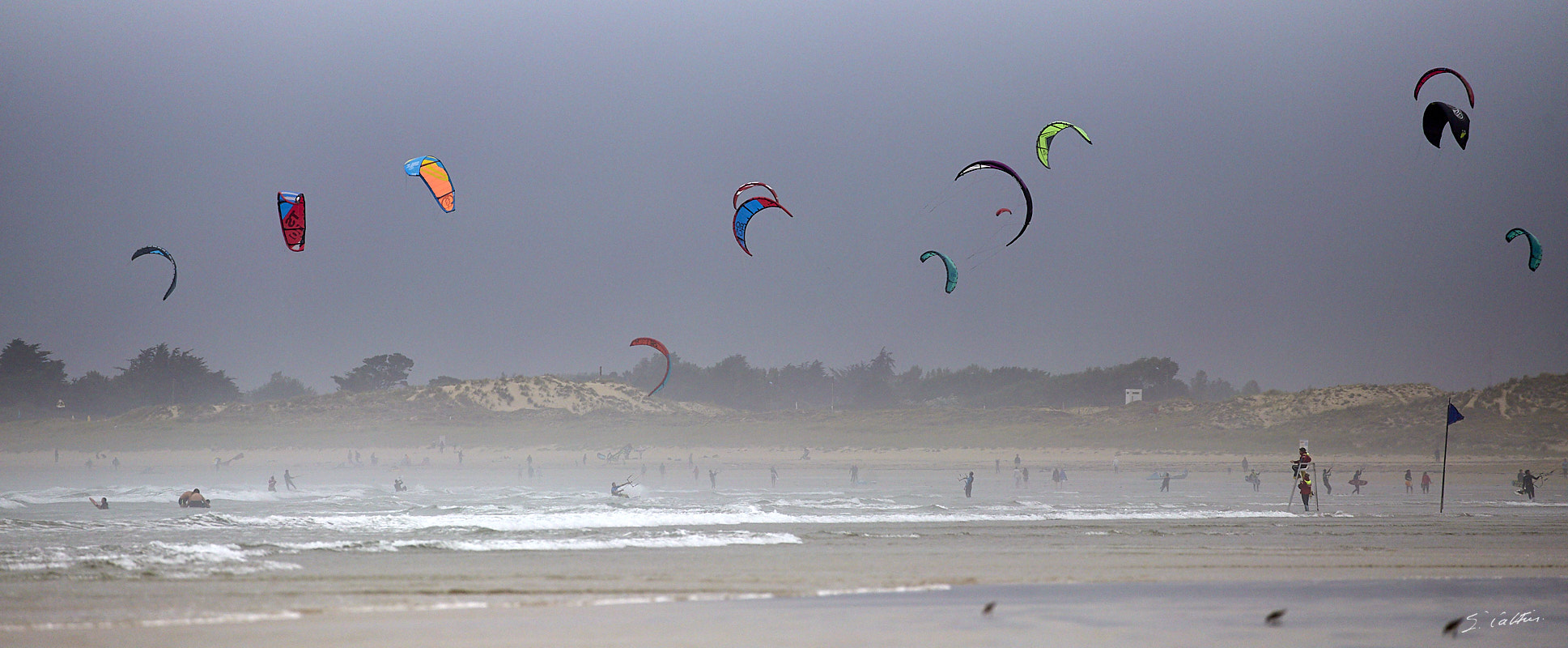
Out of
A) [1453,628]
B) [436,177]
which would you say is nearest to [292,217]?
[436,177]

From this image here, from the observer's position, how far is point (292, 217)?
19.3 m

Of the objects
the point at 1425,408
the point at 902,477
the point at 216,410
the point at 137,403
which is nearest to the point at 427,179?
the point at 902,477

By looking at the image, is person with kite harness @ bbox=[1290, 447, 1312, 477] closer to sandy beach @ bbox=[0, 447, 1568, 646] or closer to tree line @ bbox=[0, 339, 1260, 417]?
sandy beach @ bbox=[0, 447, 1568, 646]

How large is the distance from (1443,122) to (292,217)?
66.3 feet

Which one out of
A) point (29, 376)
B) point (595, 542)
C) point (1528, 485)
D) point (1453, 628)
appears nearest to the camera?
point (1453, 628)

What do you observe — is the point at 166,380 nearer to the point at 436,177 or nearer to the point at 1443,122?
the point at 436,177

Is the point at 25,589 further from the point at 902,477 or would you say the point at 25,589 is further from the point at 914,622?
the point at 902,477

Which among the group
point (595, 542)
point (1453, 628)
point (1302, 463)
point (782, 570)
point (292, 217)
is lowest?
point (595, 542)

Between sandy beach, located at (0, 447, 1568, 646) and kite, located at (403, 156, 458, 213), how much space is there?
5956mm

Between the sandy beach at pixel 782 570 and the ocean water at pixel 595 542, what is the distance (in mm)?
64

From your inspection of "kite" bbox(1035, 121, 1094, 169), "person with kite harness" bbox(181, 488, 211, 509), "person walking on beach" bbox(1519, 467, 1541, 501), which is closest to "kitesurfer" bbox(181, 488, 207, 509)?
"person with kite harness" bbox(181, 488, 211, 509)

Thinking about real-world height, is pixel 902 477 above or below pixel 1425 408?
below

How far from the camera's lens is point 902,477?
37.2 metres

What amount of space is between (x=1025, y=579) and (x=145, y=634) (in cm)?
764
